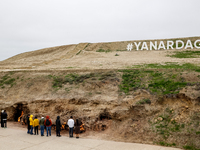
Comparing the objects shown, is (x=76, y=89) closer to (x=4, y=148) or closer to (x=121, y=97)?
(x=121, y=97)

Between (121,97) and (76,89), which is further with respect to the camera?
(76,89)

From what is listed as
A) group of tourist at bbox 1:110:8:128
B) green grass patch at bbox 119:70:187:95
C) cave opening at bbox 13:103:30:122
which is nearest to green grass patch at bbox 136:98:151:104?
green grass patch at bbox 119:70:187:95

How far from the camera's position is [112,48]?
42.7 meters

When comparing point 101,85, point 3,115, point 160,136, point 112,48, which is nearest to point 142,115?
point 160,136

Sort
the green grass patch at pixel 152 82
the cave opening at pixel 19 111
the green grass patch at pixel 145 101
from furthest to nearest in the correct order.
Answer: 1. the cave opening at pixel 19 111
2. the green grass patch at pixel 152 82
3. the green grass patch at pixel 145 101

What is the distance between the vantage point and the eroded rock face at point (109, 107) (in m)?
11.0

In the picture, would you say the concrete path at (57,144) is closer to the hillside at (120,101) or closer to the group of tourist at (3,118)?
the hillside at (120,101)

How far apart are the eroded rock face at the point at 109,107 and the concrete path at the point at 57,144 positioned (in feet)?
3.36

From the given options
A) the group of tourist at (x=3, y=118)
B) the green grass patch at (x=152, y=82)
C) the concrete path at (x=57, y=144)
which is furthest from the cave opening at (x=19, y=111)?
the green grass patch at (x=152, y=82)

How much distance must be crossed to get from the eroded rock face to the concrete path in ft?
3.36

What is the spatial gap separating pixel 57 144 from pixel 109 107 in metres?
4.46

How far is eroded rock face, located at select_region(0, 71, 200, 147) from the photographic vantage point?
11.0m

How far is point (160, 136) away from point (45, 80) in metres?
10.9

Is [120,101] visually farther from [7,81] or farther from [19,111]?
[7,81]
